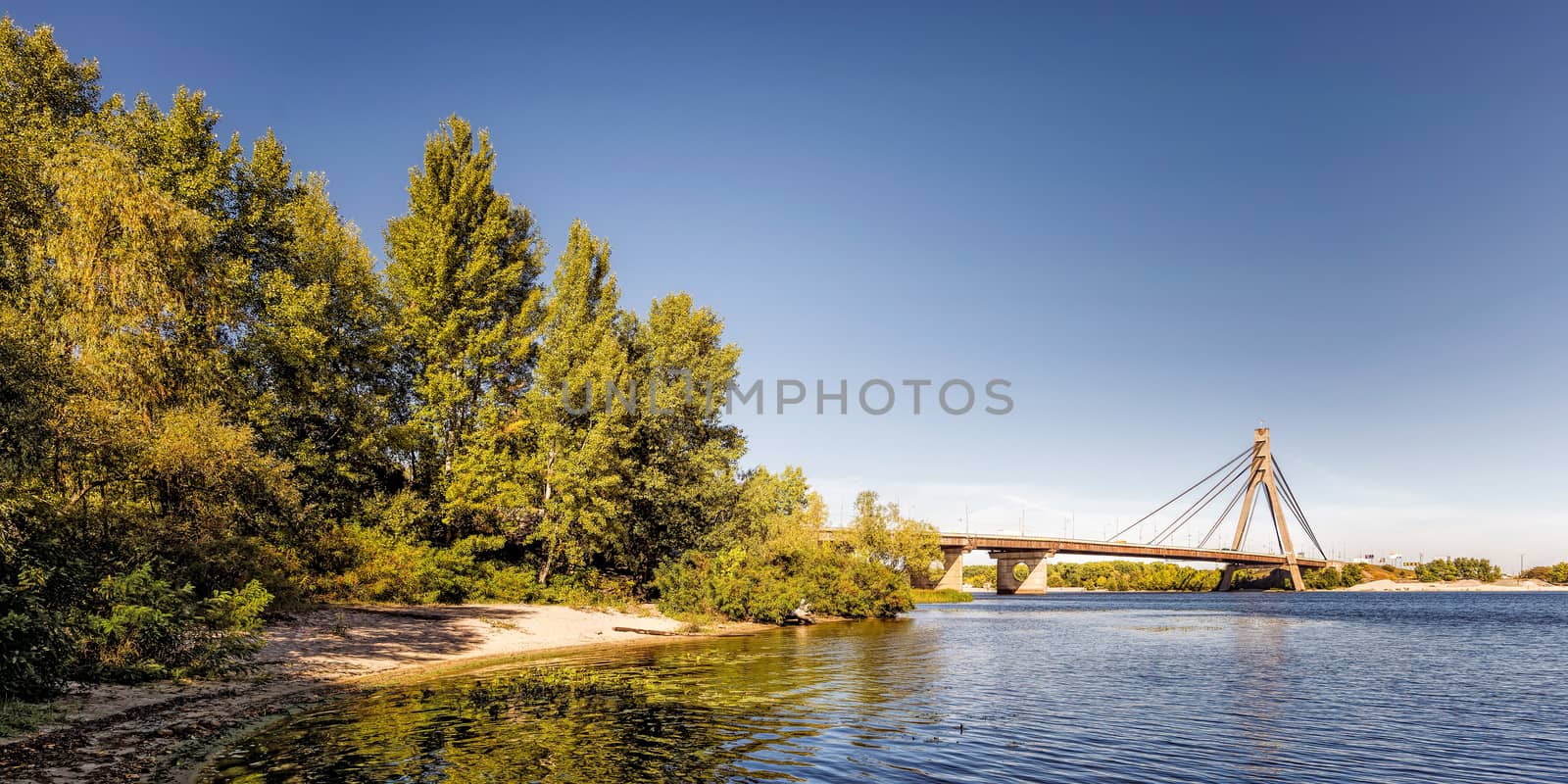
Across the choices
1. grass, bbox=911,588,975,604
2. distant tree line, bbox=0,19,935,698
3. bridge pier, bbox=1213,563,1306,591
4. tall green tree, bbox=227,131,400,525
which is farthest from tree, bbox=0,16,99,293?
bridge pier, bbox=1213,563,1306,591

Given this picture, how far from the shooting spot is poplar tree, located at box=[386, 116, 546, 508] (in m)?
43.2

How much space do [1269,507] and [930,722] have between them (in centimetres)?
16090

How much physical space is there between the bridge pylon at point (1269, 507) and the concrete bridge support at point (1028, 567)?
3458 cm

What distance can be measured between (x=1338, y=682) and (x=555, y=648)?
30162mm

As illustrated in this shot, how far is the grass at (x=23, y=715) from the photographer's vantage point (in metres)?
12.3

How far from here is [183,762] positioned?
1248 cm

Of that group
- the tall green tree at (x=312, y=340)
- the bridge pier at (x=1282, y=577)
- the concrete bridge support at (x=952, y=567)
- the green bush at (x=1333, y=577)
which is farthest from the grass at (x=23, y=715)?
the green bush at (x=1333, y=577)

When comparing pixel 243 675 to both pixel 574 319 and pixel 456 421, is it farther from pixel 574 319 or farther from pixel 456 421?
pixel 574 319

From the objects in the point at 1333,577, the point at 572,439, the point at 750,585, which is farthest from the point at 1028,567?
the point at 572,439

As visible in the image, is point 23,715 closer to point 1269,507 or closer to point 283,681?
point 283,681

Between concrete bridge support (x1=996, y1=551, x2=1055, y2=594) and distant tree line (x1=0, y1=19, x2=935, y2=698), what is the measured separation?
84851 mm

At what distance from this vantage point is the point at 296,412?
35656mm

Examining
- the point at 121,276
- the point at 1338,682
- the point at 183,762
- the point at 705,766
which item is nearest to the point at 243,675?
the point at 183,762

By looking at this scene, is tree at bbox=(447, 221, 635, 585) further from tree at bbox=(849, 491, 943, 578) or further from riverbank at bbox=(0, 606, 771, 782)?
tree at bbox=(849, 491, 943, 578)
